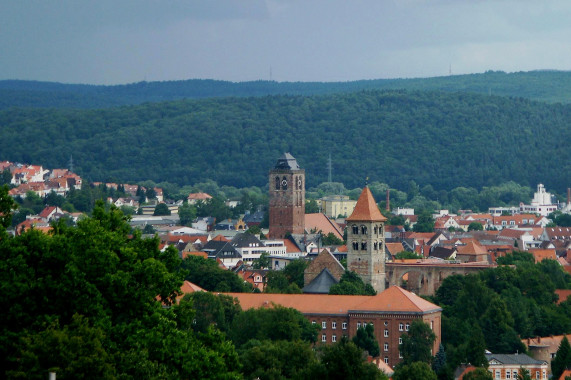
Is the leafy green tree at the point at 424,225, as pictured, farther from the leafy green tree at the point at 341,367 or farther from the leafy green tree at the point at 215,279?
the leafy green tree at the point at 341,367

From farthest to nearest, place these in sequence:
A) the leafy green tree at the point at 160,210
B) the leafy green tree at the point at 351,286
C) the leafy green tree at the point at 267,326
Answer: the leafy green tree at the point at 160,210 < the leafy green tree at the point at 351,286 < the leafy green tree at the point at 267,326

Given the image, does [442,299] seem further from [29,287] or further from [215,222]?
[215,222]

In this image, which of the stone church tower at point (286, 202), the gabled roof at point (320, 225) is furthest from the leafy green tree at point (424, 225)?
the stone church tower at point (286, 202)

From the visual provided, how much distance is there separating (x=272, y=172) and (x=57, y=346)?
10738 cm

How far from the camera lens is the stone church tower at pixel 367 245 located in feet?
328

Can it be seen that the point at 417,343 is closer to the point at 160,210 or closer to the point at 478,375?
the point at 478,375

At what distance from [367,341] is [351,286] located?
11.5 m

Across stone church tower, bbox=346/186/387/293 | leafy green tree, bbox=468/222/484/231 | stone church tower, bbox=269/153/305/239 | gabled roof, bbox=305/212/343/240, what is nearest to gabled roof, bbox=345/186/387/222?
stone church tower, bbox=346/186/387/293

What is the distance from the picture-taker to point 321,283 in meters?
96.9

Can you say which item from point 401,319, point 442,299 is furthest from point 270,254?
point 401,319

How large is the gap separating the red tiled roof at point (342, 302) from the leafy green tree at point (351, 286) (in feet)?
11.8

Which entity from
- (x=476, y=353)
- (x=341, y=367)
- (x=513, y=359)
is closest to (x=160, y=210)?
(x=513, y=359)

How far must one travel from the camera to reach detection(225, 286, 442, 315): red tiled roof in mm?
85562

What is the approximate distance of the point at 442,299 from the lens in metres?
94.7
